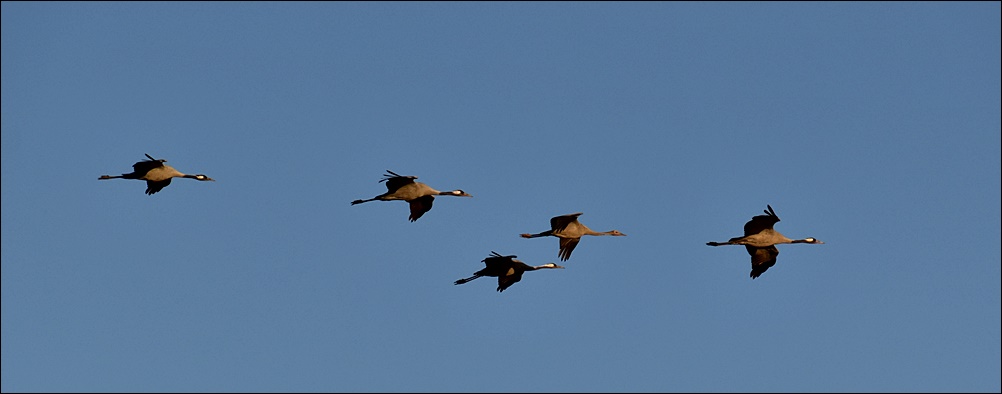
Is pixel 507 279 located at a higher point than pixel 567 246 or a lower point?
lower

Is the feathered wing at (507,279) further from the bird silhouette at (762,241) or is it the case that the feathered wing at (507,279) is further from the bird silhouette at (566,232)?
the bird silhouette at (762,241)

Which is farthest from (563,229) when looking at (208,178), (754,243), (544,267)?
(208,178)

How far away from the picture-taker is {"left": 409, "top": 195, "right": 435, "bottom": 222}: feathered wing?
152 feet

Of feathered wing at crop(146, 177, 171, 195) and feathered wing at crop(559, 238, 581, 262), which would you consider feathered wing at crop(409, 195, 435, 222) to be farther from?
feathered wing at crop(146, 177, 171, 195)

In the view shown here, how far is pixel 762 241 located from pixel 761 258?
1445mm

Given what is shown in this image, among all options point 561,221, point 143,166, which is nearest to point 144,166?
point 143,166

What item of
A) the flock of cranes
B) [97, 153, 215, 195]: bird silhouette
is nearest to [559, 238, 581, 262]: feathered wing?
the flock of cranes

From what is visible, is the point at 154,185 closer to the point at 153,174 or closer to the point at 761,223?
the point at 153,174

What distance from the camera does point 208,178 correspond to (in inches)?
1859

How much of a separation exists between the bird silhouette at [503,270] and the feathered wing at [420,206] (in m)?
1.77

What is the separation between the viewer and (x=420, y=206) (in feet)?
152

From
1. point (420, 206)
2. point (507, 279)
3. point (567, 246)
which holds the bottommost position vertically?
point (507, 279)

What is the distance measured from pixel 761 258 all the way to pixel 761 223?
1.94 metres

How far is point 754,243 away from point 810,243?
Answer: 1.99 metres
